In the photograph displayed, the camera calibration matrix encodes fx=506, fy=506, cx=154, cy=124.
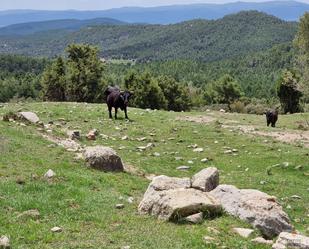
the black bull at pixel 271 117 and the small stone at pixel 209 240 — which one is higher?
the small stone at pixel 209 240

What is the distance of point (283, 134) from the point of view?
3059 centimetres

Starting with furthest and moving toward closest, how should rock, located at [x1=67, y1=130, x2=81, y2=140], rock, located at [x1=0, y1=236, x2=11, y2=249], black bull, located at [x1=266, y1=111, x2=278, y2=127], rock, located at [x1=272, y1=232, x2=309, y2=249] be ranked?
black bull, located at [x1=266, y1=111, x2=278, y2=127] → rock, located at [x1=67, y1=130, x2=81, y2=140] → rock, located at [x1=272, y1=232, x2=309, y2=249] → rock, located at [x1=0, y1=236, x2=11, y2=249]

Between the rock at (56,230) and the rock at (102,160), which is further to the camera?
the rock at (102,160)

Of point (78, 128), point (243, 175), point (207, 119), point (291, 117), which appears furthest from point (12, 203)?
point (291, 117)

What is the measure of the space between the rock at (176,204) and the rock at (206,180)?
5.34 feet

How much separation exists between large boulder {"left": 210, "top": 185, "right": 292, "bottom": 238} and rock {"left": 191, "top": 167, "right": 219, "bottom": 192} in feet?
4.69

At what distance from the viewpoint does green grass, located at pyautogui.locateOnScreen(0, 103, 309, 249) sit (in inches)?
449

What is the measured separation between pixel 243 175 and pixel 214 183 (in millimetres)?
4646

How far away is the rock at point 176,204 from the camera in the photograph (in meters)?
12.8

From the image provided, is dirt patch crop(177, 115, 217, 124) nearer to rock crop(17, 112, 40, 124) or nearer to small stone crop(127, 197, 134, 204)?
rock crop(17, 112, 40, 124)

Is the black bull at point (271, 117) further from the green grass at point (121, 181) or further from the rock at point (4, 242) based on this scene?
the rock at point (4, 242)

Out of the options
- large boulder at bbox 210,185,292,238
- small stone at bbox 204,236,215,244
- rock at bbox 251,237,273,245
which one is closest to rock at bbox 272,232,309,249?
rock at bbox 251,237,273,245

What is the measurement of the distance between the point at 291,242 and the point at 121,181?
7.43 m

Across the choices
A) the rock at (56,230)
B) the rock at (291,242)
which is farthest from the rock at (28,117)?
the rock at (291,242)
